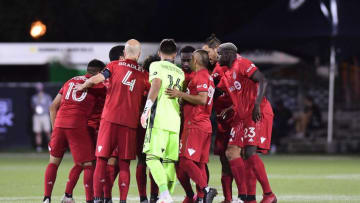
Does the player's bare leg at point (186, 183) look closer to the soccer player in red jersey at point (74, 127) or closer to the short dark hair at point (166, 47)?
the soccer player in red jersey at point (74, 127)

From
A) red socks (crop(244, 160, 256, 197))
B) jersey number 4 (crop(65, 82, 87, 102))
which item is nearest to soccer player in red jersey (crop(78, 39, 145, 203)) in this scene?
jersey number 4 (crop(65, 82, 87, 102))

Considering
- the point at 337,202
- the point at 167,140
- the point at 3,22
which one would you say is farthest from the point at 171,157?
the point at 3,22

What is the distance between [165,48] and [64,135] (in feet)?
6.35

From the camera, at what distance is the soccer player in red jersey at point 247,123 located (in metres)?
11.4

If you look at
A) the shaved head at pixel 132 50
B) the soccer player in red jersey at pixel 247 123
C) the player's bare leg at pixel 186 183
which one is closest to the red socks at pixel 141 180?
the player's bare leg at pixel 186 183

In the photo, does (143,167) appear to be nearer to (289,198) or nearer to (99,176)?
(99,176)

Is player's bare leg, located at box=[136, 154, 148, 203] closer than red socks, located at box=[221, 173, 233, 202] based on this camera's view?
Yes

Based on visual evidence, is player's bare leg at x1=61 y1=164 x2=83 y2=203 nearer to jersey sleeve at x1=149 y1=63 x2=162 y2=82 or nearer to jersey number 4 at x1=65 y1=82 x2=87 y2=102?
jersey number 4 at x1=65 y1=82 x2=87 y2=102

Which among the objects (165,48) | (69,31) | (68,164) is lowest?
(68,164)

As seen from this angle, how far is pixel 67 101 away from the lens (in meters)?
11.7

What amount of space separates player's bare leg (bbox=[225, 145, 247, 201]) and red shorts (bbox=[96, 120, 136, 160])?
4.57 feet

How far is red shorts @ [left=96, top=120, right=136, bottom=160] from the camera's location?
1093 centimetres

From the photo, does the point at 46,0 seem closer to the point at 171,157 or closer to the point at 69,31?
the point at 69,31

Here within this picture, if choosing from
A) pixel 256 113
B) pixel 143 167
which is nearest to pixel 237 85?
pixel 256 113
